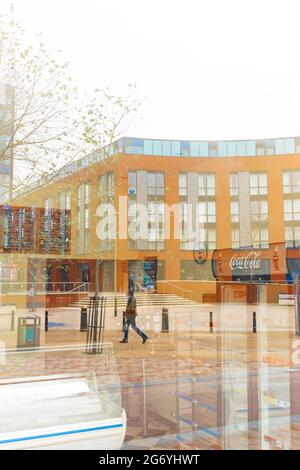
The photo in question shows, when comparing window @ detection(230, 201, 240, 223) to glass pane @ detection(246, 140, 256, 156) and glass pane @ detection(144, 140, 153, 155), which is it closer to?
glass pane @ detection(246, 140, 256, 156)

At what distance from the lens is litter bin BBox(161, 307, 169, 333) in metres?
6.89

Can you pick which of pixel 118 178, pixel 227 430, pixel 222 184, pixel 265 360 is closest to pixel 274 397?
pixel 227 430

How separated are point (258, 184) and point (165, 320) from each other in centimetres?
389

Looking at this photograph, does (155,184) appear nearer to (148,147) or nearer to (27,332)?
(148,147)

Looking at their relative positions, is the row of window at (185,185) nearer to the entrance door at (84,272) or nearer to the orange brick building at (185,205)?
the orange brick building at (185,205)

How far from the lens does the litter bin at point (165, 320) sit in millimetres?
6893

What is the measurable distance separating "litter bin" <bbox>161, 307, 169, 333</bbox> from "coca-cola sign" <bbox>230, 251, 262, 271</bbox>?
88.7 inches

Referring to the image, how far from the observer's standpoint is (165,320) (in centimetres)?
747

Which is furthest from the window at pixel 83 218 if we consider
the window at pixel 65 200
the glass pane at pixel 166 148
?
the glass pane at pixel 166 148

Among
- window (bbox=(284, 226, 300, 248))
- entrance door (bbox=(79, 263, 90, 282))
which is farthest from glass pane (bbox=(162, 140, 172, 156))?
entrance door (bbox=(79, 263, 90, 282))

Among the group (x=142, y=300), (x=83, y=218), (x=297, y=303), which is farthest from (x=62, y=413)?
(x=297, y=303)
